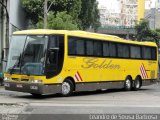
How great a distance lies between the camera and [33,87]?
2039 centimetres

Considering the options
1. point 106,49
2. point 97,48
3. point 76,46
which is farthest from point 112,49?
point 76,46

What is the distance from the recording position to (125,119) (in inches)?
515

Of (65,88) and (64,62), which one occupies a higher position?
(64,62)

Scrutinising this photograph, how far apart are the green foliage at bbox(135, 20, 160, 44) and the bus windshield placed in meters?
50.8

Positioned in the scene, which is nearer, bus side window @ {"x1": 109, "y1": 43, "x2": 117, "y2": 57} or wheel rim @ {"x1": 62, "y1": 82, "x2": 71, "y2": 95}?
wheel rim @ {"x1": 62, "y1": 82, "x2": 71, "y2": 95}

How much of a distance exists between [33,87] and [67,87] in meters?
2.26

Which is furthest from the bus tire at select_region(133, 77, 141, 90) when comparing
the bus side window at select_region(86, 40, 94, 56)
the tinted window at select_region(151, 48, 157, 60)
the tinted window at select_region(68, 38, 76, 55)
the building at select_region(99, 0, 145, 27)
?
the building at select_region(99, 0, 145, 27)

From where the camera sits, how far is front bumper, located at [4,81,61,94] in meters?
20.3

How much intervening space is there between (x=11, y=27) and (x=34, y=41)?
1580 centimetres

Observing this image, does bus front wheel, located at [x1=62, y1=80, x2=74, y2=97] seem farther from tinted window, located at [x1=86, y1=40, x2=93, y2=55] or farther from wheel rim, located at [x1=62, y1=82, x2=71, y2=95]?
tinted window, located at [x1=86, y1=40, x2=93, y2=55]

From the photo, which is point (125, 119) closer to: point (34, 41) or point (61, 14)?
point (34, 41)

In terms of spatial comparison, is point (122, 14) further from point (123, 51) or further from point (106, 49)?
point (106, 49)

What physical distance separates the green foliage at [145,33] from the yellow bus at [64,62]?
143ft

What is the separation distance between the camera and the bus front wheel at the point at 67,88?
2202 centimetres
